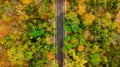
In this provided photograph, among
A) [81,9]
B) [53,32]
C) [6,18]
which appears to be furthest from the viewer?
[53,32]

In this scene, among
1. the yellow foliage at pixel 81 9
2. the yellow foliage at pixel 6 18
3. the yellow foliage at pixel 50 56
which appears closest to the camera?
the yellow foliage at pixel 6 18

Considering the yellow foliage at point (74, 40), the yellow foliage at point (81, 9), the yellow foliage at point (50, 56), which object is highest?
the yellow foliage at point (81, 9)

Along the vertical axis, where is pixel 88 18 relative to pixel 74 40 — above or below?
above

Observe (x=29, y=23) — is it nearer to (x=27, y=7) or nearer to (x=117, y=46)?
(x=27, y=7)

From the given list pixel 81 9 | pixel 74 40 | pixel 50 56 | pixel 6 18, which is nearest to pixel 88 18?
pixel 81 9

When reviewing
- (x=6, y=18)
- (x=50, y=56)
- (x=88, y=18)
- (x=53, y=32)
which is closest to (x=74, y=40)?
(x=53, y=32)

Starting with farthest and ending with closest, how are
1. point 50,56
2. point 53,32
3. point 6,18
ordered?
point 53,32, point 50,56, point 6,18

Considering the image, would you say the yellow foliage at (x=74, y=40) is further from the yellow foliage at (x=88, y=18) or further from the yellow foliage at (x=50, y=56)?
the yellow foliage at (x=50, y=56)

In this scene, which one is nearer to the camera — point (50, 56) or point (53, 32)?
point (50, 56)

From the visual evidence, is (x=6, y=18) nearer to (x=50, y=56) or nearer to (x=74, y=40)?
(x=50, y=56)

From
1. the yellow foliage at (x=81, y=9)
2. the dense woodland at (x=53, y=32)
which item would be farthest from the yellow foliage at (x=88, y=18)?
the yellow foliage at (x=81, y=9)

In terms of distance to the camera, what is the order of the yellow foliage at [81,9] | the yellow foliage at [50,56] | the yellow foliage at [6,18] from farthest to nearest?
the yellow foliage at [50,56] < the yellow foliage at [81,9] < the yellow foliage at [6,18]

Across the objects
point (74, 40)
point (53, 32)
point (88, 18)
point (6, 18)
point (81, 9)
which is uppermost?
point (81, 9)
